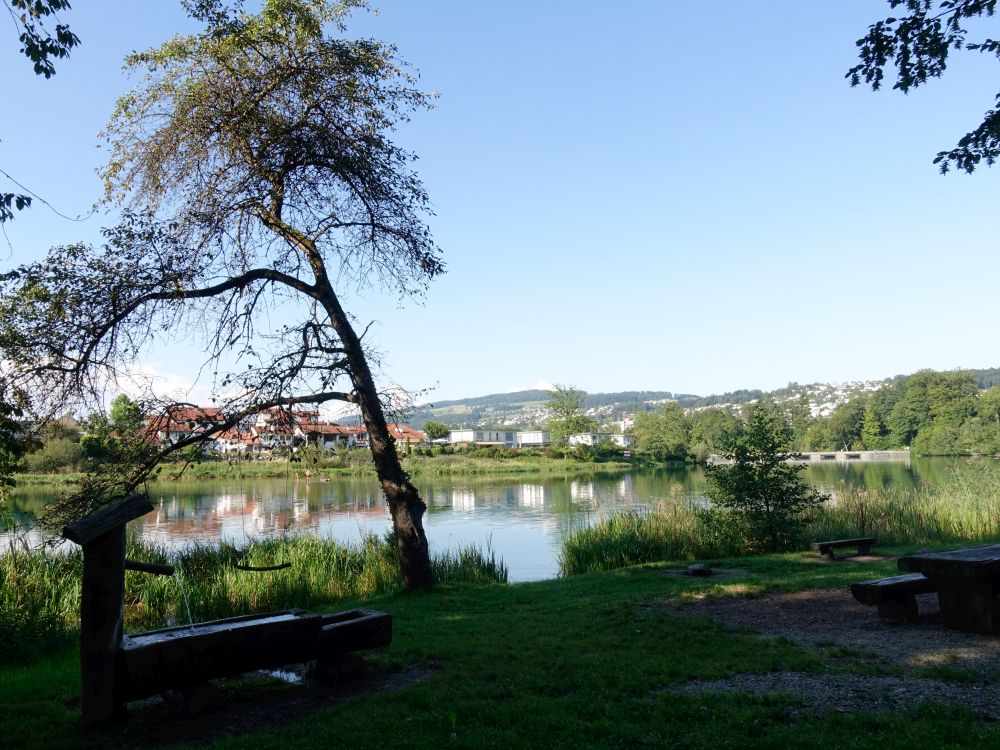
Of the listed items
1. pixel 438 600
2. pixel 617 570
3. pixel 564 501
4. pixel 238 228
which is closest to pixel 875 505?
pixel 617 570

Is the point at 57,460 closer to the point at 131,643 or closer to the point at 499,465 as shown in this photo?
the point at 131,643

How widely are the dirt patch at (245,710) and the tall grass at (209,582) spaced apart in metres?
3.63

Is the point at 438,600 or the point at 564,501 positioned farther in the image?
the point at 564,501

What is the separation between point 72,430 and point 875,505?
47.1 feet

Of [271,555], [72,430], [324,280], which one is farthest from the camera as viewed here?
[271,555]

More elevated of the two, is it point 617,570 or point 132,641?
point 132,641

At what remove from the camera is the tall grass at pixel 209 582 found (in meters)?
8.63

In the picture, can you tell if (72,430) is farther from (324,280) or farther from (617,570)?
(617,570)

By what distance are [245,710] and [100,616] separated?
113cm

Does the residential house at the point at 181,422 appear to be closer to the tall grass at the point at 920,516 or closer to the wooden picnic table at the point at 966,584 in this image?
the wooden picnic table at the point at 966,584

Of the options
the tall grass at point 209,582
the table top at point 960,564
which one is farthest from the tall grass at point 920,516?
the table top at point 960,564

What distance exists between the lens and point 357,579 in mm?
11578

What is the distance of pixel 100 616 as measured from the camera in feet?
14.7

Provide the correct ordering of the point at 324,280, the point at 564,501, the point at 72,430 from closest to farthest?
the point at 72,430
the point at 324,280
the point at 564,501
